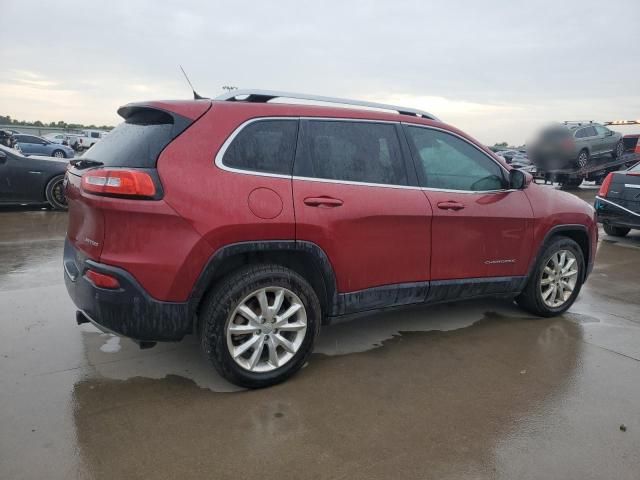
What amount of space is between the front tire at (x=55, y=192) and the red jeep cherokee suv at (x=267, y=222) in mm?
7310

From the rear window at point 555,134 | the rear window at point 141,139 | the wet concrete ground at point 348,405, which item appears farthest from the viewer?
the rear window at point 555,134

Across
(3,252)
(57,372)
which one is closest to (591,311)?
(57,372)

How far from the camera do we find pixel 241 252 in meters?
2.92

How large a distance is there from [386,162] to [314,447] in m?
1.95

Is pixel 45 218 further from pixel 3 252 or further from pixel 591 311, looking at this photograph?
pixel 591 311

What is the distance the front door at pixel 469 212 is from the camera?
372cm

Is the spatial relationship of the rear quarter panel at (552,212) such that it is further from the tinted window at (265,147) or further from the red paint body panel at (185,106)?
the red paint body panel at (185,106)

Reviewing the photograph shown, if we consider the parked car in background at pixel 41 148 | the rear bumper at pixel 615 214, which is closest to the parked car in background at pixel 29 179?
the rear bumper at pixel 615 214

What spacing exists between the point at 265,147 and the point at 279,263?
72 centimetres

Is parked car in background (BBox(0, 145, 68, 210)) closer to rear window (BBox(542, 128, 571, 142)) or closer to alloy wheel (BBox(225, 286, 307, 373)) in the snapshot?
alloy wheel (BBox(225, 286, 307, 373))

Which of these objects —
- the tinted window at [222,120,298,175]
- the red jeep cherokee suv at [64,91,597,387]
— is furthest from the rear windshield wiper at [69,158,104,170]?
the tinted window at [222,120,298,175]

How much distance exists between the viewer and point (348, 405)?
9.67 ft

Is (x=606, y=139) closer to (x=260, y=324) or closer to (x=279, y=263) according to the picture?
(x=279, y=263)

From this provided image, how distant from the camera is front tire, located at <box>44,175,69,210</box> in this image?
9.69 m
